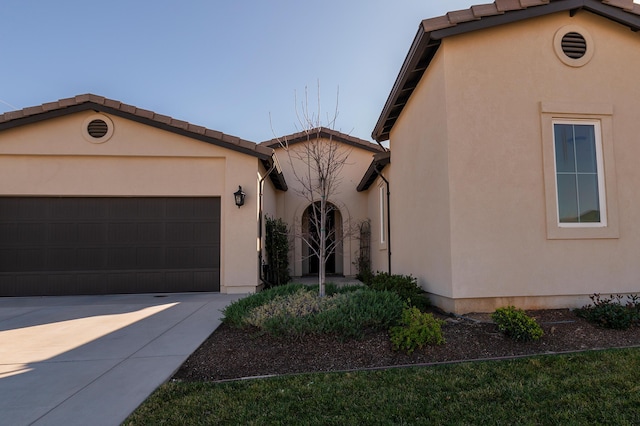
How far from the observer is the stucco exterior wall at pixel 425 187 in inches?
233

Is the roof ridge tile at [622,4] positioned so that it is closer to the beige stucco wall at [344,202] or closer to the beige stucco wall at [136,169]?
the beige stucco wall at [136,169]

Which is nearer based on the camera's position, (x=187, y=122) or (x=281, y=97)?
(x=281, y=97)

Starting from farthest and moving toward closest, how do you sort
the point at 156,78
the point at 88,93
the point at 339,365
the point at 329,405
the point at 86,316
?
1. the point at 156,78
2. the point at 88,93
3. the point at 86,316
4. the point at 339,365
5. the point at 329,405

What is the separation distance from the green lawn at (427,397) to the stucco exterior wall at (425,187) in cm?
221

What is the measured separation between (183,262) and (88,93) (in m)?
4.66

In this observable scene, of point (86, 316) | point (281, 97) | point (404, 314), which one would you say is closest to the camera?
point (404, 314)

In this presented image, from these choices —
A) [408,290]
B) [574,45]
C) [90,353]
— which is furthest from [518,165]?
[90,353]

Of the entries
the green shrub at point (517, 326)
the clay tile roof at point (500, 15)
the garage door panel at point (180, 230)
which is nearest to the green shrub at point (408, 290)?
the green shrub at point (517, 326)

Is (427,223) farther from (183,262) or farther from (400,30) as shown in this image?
(183,262)

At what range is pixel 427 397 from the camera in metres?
3.12

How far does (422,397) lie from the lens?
3.11 metres

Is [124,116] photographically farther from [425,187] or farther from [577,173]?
[577,173]

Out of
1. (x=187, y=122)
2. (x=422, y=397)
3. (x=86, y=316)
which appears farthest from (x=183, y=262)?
(x=422, y=397)

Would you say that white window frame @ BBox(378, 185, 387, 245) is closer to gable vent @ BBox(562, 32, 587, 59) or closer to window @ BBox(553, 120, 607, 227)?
window @ BBox(553, 120, 607, 227)
